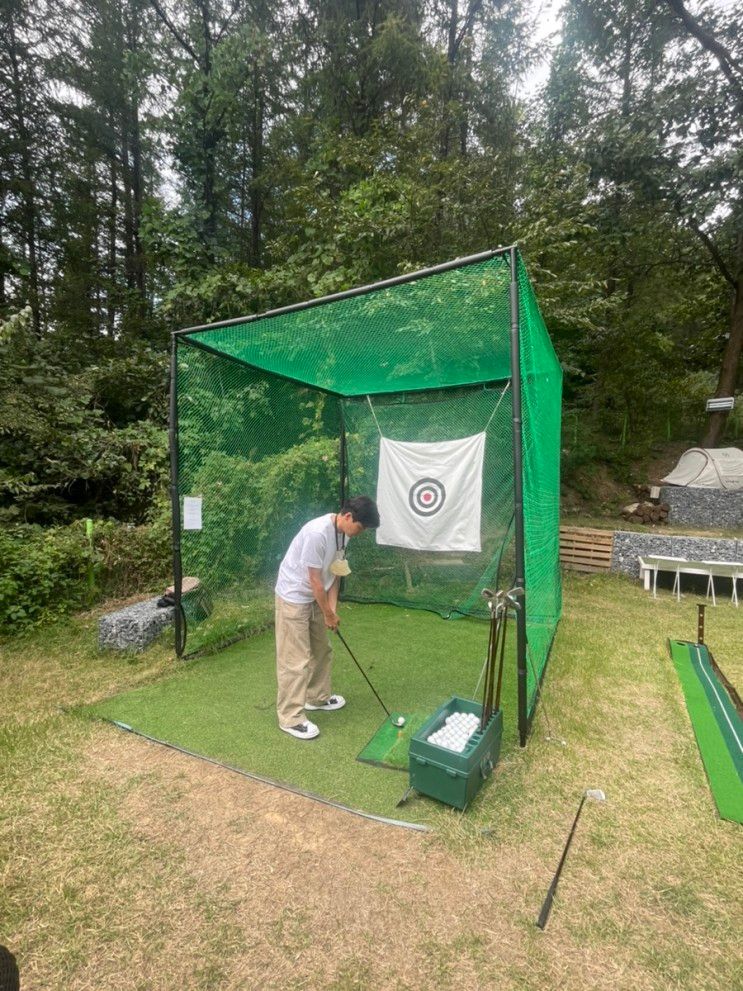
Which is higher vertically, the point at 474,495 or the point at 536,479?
the point at 536,479

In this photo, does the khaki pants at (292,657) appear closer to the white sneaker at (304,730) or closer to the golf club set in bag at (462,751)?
the white sneaker at (304,730)

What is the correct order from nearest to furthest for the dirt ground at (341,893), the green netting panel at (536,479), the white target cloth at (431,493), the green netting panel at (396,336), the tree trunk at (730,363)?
the dirt ground at (341,893)
the green netting panel at (536,479)
the green netting panel at (396,336)
the white target cloth at (431,493)
the tree trunk at (730,363)

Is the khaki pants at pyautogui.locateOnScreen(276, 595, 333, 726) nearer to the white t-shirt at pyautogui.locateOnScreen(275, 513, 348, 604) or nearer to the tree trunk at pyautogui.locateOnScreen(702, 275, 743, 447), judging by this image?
the white t-shirt at pyautogui.locateOnScreen(275, 513, 348, 604)

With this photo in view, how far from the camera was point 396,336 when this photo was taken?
3018 millimetres

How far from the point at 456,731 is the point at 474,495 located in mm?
2312

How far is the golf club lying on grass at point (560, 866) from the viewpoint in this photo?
138 cm

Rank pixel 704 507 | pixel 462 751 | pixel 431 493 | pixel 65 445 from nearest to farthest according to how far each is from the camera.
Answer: pixel 462 751, pixel 431 493, pixel 65 445, pixel 704 507

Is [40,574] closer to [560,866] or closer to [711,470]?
[560,866]

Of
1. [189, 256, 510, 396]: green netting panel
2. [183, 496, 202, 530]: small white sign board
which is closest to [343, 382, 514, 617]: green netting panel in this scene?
[189, 256, 510, 396]: green netting panel

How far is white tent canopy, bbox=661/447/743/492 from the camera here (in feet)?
24.8

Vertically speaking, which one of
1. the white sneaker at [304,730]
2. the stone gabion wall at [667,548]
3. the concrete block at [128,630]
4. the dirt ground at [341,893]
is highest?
the stone gabion wall at [667,548]

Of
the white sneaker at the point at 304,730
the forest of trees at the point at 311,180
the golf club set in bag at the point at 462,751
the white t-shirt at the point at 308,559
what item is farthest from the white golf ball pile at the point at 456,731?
the forest of trees at the point at 311,180

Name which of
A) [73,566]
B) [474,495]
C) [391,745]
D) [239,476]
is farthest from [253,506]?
[391,745]

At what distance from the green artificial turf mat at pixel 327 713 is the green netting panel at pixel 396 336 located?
2.15 m
